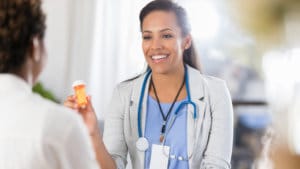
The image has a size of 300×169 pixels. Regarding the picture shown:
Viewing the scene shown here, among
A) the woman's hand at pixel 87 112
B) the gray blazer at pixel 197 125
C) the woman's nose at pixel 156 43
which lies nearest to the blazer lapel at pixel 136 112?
the gray blazer at pixel 197 125

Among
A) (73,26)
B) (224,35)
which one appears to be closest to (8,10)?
(73,26)

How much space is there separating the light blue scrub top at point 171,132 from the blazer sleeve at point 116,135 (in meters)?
0.07

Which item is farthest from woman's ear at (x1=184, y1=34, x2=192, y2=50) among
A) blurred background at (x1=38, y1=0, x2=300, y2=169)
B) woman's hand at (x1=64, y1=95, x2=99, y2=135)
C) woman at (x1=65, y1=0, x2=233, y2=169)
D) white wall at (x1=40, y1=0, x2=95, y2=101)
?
white wall at (x1=40, y1=0, x2=95, y2=101)

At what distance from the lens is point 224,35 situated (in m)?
2.52

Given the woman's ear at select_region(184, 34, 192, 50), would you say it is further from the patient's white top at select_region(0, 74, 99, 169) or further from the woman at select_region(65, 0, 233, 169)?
the patient's white top at select_region(0, 74, 99, 169)

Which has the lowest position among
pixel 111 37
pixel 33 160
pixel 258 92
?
pixel 258 92

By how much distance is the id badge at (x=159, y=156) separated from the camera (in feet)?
3.36

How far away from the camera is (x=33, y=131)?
0.52 metres

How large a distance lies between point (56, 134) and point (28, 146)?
4cm

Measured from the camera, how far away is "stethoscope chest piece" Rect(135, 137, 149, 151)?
41.1 inches

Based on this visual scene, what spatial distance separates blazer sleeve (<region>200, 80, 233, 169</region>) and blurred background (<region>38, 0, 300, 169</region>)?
161 millimetres

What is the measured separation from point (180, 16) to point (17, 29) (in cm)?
62

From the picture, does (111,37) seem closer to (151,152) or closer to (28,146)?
(151,152)

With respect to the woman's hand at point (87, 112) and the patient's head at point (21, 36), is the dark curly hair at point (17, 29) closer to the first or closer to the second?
the patient's head at point (21, 36)
